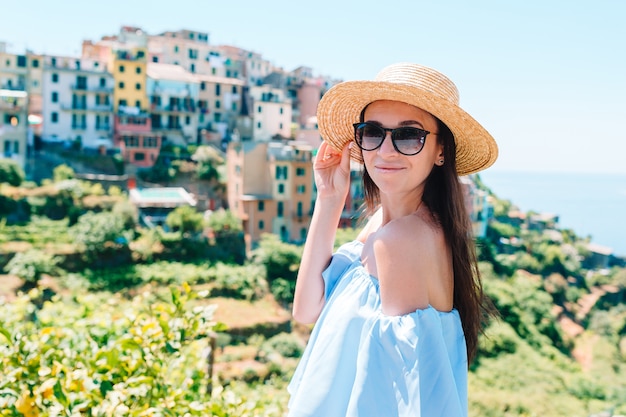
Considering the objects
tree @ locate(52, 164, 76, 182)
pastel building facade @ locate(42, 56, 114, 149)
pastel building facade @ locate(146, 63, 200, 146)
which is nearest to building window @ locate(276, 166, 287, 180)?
pastel building facade @ locate(146, 63, 200, 146)

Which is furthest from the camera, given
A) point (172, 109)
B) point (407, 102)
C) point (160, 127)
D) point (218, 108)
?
point (218, 108)

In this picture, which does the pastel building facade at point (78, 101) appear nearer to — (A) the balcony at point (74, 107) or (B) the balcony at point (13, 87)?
(A) the balcony at point (74, 107)

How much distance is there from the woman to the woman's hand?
17 cm

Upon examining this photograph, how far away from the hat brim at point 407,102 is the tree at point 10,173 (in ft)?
83.3

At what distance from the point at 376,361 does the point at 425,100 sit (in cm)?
74

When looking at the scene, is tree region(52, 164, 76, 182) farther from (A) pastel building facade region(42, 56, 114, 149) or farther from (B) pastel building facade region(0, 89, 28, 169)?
(A) pastel building facade region(42, 56, 114, 149)

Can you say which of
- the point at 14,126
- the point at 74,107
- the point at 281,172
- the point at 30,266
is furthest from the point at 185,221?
the point at 74,107

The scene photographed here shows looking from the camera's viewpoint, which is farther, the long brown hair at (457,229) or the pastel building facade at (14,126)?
the pastel building facade at (14,126)

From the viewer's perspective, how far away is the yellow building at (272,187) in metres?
25.0

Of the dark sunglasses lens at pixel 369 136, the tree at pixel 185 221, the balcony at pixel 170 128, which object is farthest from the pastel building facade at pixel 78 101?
the dark sunglasses lens at pixel 369 136

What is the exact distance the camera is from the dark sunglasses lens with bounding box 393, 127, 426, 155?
4.95 ft

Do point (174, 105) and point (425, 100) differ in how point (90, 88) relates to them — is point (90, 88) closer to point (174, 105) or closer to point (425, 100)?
point (174, 105)

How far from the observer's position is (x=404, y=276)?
1390mm

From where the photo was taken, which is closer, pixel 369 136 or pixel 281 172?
pixel 369 136
